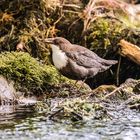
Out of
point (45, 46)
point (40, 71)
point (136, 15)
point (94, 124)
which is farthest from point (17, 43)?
point (94, 124)

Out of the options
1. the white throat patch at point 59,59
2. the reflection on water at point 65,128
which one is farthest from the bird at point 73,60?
the reflection on water at point 65,128

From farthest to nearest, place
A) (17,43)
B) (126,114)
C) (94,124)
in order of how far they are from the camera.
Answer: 1. (17,43)
2. (126,114)
3. (94,124)

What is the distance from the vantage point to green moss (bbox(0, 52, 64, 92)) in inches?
332

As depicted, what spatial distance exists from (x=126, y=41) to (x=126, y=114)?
279cm

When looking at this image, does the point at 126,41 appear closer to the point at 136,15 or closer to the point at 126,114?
the point at 136,15

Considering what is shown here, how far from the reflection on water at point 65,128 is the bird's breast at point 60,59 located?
132cm

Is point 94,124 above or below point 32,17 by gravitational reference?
below

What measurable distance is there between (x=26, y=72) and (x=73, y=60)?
0.70 meters

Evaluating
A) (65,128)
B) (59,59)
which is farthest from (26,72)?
(65,128)

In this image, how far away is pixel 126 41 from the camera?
9.93 meters

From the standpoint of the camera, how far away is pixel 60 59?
855 cm

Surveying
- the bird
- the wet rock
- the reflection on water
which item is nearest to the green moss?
the wet rock

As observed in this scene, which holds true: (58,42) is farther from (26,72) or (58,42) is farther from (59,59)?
(26,72)

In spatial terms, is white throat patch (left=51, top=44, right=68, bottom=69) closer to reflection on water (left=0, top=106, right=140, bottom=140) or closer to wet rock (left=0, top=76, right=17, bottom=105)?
wet rock (left=0, top=76, right=17, bottom=105)
